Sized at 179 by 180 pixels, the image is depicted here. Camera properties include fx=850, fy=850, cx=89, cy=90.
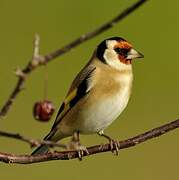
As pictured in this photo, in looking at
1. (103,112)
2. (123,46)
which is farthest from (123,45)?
(103,112)

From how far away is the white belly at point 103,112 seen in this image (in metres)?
3.44

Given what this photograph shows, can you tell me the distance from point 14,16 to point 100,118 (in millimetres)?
6220

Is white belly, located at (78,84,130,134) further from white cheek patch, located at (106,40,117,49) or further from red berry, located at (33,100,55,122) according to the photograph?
red berry, located at (33,100,55,122)

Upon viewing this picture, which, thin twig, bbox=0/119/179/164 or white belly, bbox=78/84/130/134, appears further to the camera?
white belly, bbox=78/84/130/134

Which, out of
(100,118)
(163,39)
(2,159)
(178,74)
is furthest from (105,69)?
(163,39)

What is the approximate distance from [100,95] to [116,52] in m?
0.21

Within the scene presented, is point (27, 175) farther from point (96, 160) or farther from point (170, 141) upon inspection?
point (170, 141)

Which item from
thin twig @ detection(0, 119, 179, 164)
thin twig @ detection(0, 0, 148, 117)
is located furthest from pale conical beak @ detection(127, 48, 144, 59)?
thin twig @ detection(0, 0, 148, 117)

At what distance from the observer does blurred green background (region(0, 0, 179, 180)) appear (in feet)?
23.0

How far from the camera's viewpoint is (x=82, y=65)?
27.5 feet

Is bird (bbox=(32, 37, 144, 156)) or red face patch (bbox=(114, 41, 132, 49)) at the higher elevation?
red face patch (bbox=(114, 41, 132, 49))

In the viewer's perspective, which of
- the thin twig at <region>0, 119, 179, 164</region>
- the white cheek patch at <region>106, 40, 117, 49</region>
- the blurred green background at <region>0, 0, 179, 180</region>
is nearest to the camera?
the thin twig at <region>0, 119, 179, 164</region>

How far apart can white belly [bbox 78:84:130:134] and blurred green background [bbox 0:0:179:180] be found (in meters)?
3.14

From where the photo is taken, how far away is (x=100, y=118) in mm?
3455
